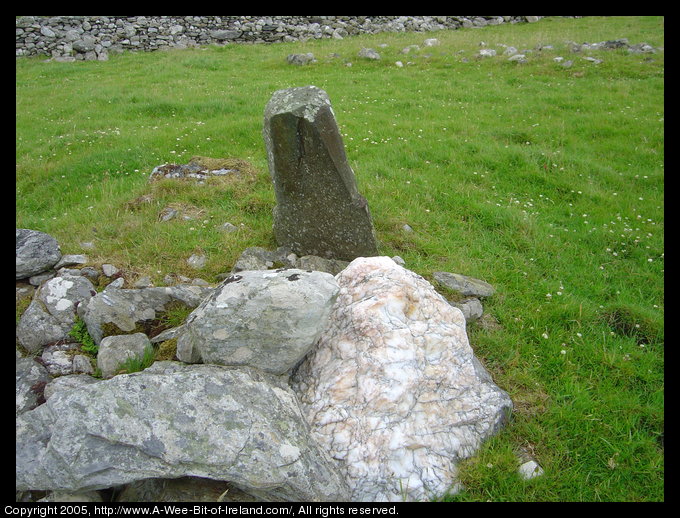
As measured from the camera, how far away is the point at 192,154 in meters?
11.0

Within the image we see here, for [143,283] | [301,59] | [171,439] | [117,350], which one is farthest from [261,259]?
[301,59]

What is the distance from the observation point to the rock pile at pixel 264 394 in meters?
3.63

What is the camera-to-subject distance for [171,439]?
3666 mm

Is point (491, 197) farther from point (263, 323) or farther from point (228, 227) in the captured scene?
point (263, 323)

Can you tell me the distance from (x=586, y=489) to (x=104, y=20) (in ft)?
92.1

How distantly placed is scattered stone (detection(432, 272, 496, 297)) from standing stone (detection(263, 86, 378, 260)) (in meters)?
1.03

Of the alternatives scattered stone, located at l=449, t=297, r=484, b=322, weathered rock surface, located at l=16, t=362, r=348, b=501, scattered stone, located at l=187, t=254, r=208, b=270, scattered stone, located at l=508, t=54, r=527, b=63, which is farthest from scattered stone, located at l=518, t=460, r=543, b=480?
scattered stone, located at l=508, t=54, r=527, b=63

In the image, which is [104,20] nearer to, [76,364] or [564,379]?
[76,364]

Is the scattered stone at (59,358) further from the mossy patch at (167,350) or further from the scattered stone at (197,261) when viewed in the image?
the scattered stone at (197,261)

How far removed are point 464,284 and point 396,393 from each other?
248 cm

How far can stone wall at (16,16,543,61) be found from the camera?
23500mm

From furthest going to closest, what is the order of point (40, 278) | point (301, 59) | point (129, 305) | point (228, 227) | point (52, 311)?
point (301, 59)
point (228, 227)
point (40, 278)
point (129, 305)
point (52, 311)

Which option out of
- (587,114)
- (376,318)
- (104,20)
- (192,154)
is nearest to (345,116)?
(192,154)

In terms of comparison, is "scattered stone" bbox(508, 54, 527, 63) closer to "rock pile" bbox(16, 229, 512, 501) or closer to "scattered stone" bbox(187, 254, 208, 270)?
"rock pile" bbox(16, 229, 512, 501)
